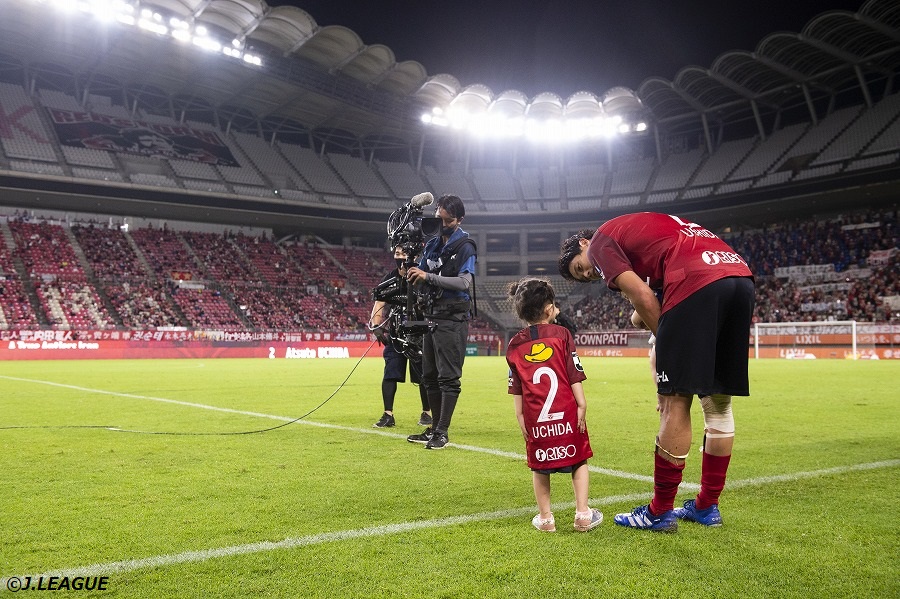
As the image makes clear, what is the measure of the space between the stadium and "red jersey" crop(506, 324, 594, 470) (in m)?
0.44

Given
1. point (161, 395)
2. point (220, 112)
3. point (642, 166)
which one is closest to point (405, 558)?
point (161, 395)

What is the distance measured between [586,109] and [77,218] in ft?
125

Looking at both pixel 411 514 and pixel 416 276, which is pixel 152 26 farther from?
pixel 411 514

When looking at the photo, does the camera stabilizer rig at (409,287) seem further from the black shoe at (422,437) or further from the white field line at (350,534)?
the white field line at (350,534)

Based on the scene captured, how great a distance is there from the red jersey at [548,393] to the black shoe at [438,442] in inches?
97.5

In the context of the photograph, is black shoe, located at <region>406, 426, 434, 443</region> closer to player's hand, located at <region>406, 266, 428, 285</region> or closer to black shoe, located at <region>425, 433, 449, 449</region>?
black shoe, located at <region>425, 433, 449, 449</region>

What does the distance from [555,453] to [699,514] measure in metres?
0.82

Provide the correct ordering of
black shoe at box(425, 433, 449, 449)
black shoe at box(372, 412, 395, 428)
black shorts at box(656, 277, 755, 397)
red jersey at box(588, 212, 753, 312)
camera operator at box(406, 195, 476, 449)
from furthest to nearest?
black shoe at box(372, 412, 395, 428)
camera operator at box(406, 195, 476, 449)
black shoe at box(425, 433, 449, 449)
red jersey at box(588, 212, 753, 312)
black shorts at box(656, 277, 755, 397)

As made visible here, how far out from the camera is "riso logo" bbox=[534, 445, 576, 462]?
3.64 m

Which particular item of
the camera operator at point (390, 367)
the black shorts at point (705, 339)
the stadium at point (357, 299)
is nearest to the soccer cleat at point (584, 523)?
the stadium at point (357, 299)

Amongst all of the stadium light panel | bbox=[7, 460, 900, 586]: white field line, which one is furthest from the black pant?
the stadium light panel

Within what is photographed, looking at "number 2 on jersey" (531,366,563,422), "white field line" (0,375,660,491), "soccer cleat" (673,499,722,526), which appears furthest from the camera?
"white field line" (0,375,660,491)

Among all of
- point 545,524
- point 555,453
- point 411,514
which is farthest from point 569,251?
point 411,514

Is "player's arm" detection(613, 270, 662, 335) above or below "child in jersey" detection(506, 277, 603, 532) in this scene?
above
